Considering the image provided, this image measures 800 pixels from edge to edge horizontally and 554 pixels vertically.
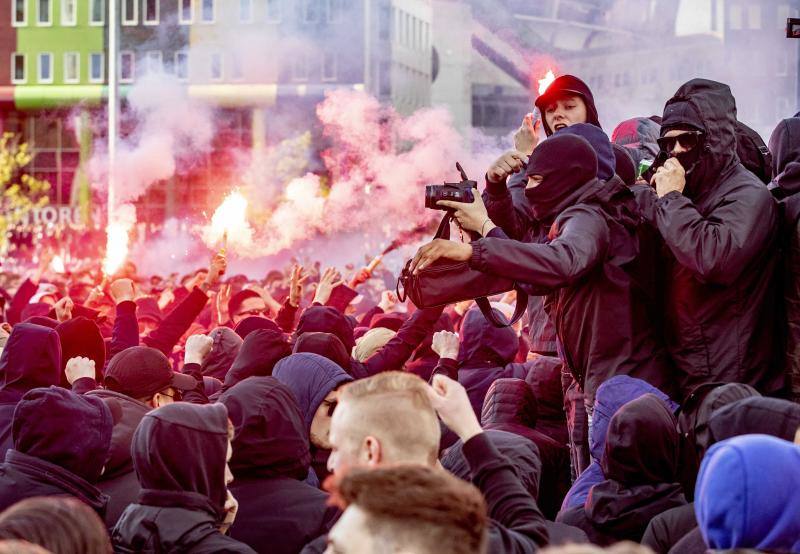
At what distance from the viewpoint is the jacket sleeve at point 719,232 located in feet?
14.9

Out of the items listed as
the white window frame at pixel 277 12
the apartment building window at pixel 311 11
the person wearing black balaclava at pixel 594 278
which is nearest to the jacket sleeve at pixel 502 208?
the person wearing black balaclava at pixel 594 278

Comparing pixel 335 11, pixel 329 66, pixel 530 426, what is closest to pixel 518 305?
pixel 530 426

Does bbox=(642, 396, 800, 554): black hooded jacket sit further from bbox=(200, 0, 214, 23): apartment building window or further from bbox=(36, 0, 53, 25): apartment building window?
bbox=(36, 0, 53, 25): apartment building window

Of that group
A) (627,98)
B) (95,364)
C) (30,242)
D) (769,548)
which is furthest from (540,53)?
(30,242)

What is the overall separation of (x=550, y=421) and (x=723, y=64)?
16.5 m

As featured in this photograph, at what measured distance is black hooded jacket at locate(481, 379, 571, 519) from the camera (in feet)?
17.6

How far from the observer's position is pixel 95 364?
6.98 metres

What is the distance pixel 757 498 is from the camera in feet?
8.69

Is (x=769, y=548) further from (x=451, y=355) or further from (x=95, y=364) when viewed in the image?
(x=95, y=364)

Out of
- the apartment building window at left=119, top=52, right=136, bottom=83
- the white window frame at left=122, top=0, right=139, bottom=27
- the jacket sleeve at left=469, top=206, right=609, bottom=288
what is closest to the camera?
the jacket sleeve at left=469, top=206, right=609, bottom=288

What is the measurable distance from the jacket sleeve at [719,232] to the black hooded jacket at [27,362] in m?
3.08

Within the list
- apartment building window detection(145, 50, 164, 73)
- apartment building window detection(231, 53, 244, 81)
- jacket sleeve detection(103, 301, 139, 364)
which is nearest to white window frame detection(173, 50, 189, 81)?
apartment building window detection(145, 50, 164, 73)

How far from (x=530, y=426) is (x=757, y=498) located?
2888mm

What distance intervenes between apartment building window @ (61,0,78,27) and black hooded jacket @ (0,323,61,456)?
4456cm
